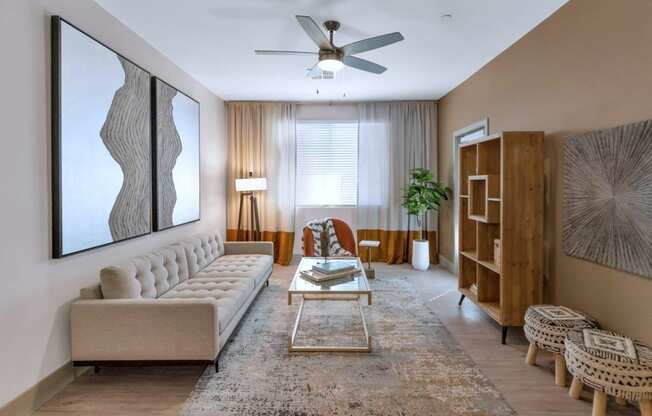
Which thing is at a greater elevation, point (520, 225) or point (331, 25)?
point (331, 25)

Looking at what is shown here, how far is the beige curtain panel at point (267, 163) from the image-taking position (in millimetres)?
6152

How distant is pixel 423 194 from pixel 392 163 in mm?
869

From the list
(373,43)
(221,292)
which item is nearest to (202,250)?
(221,292)

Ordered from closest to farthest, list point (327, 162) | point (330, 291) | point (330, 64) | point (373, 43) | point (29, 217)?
point (29, 217), point (373, 43), point (330, 291), point (330, 64), point (327, 162)

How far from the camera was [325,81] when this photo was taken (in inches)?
195

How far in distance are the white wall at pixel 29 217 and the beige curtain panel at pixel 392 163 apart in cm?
423

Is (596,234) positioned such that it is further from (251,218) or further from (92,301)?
(251,218)

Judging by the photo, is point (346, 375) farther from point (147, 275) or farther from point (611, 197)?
point (611, 197)

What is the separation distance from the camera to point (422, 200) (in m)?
5.61

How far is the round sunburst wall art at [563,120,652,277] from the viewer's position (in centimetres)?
216

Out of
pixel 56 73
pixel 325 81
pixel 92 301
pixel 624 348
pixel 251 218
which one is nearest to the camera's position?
pixel 624 348

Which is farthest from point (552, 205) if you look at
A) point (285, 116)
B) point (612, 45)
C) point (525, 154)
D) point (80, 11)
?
point (285, 116)

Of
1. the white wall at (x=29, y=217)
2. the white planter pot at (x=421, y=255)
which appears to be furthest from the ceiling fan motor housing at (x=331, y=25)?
the white planter pot at (x=421, y=255)

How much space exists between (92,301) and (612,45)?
3.76 meters
